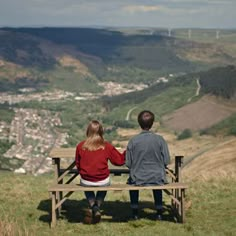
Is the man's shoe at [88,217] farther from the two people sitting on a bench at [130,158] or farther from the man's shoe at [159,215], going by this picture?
the man's shoe at [159,215]

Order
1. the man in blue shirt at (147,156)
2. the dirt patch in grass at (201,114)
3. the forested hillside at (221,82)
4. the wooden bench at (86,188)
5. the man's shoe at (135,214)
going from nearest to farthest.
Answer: the wooden bench at (86,188) → the man in blue shirt at (147,156) → the man's shoe at (135,214) → the dirt patch in grass at (201,114) → the forested hillside at (221,82)

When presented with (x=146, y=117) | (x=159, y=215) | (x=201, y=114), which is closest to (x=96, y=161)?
(x=146, y=117)

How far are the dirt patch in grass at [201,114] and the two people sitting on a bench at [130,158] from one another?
7367 cm

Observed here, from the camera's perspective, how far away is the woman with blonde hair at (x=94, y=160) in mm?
9320

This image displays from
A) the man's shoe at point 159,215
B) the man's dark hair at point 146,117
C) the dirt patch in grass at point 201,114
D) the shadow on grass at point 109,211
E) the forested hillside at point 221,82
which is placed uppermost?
the man's dark hair at point 146,117

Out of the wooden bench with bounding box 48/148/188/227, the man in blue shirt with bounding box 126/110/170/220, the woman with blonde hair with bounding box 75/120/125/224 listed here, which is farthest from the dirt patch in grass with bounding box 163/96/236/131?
the woman with blonde hair with bounding box 75/120/125/224

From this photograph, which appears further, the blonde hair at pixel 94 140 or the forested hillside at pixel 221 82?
the forested hillside at pixel 221 82

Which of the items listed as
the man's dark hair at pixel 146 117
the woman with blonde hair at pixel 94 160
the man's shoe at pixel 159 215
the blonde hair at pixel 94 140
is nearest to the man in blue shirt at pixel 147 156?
the man's dark hair at pixel 146 117

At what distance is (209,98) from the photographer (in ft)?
324

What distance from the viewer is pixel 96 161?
9.41 meters

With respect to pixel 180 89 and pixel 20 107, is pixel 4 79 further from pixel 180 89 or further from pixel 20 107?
pixel 180 89

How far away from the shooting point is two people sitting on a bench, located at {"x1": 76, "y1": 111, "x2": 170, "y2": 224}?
930cm

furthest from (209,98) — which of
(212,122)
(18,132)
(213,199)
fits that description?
(213,199)

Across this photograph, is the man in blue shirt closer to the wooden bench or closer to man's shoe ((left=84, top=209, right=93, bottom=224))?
the wooden bench
